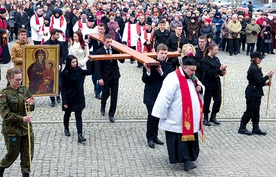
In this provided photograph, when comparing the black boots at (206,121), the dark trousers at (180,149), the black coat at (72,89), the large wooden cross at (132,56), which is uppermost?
the large wooden cross at (132,56)

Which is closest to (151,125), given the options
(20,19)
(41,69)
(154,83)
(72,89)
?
(154,83)

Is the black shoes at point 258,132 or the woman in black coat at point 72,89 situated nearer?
the woman in black coat at point 72,89

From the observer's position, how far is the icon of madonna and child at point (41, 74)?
38.0 feet

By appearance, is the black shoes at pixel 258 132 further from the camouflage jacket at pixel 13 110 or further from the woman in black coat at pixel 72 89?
the camouflage jacket at pixel 13 110

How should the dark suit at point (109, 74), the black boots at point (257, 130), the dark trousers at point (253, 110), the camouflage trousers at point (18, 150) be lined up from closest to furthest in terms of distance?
the camouflage trousers at point (18, 150) < the dark trousers at point (253, 110) < the black boots at point (257, 130) < the dark suit at point (109, 74)

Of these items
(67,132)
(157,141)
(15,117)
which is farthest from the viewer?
(67,132)

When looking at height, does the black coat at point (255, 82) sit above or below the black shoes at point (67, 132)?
above

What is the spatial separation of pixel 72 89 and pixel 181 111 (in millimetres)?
2369

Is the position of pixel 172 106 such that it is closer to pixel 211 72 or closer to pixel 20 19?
pixel 211 72

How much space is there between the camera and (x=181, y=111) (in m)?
8.02

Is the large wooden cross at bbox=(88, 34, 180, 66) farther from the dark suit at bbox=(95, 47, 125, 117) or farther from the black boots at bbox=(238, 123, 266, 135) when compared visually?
the black boots at bbox=(238, 123, 266, 135)

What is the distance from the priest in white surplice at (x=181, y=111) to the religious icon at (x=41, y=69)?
4.29 metres

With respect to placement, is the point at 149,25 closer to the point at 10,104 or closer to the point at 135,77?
the point at 135,77

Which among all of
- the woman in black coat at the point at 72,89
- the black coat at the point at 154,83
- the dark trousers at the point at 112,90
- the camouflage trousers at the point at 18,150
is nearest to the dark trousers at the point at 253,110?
the black coat at the point at 154,83
